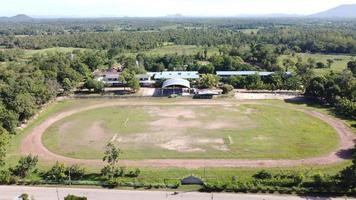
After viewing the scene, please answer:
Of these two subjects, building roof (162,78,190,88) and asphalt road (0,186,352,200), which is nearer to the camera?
asphalt road (0,186,352,200)

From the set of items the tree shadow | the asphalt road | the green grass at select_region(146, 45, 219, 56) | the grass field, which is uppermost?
the green grass at select_region(146, 45, 219, 56)

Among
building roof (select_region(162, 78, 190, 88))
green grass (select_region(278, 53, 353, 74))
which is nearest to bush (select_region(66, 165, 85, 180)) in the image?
building roof (select_region(162, 78, 190, 88))

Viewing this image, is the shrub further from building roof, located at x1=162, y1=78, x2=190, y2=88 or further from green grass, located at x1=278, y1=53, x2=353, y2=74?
green grass, located at x1=278, y1=53, x2=353, y2=74

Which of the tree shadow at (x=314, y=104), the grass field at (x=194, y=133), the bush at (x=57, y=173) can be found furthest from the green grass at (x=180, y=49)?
the bush at (x=57, y=173)

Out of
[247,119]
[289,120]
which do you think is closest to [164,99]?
[247,119]

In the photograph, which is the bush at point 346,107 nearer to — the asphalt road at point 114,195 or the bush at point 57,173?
the asphalt road at point 114,195

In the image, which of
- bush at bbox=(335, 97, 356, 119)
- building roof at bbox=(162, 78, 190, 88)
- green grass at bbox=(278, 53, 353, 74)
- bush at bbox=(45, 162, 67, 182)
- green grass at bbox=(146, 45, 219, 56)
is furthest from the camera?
green grass at bbox=(146, 45, 219, 56)

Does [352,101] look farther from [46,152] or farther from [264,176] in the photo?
[46,152]
